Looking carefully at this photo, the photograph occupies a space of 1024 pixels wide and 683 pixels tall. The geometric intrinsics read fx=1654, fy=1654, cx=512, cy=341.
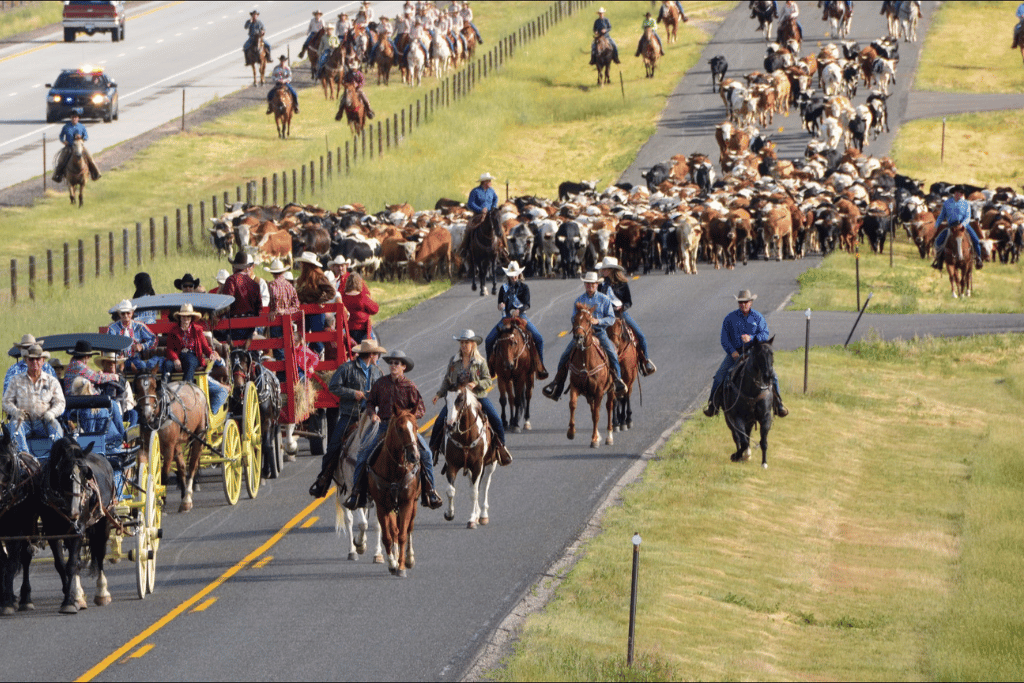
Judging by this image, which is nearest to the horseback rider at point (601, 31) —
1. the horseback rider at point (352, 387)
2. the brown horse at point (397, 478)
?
the horseback rider at point (352, 387)

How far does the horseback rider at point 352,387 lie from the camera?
59.9 feet

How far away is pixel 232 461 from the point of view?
20.8 metres

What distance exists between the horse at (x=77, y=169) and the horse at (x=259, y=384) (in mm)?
24481

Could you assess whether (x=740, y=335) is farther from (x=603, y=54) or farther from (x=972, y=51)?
(x=972, y=51)

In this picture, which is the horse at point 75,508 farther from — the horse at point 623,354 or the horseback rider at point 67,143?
the horseback rider at point 67,143

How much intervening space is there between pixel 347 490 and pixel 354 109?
39277 mm

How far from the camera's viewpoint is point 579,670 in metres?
15.2

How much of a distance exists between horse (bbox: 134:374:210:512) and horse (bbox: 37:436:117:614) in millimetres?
1435

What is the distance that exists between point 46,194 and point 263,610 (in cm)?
3343

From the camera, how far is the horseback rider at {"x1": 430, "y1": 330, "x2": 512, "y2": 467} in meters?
19.2

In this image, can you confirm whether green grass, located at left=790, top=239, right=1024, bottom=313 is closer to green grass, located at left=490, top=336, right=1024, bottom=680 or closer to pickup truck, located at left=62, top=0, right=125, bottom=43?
green grass, located at left=490, top=336, right=1024, bottom=680

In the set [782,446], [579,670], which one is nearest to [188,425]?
[579,670]

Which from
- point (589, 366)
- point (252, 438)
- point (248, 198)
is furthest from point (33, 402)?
point (248, 198)

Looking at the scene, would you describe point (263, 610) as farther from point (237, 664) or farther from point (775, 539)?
point (775, 539)
